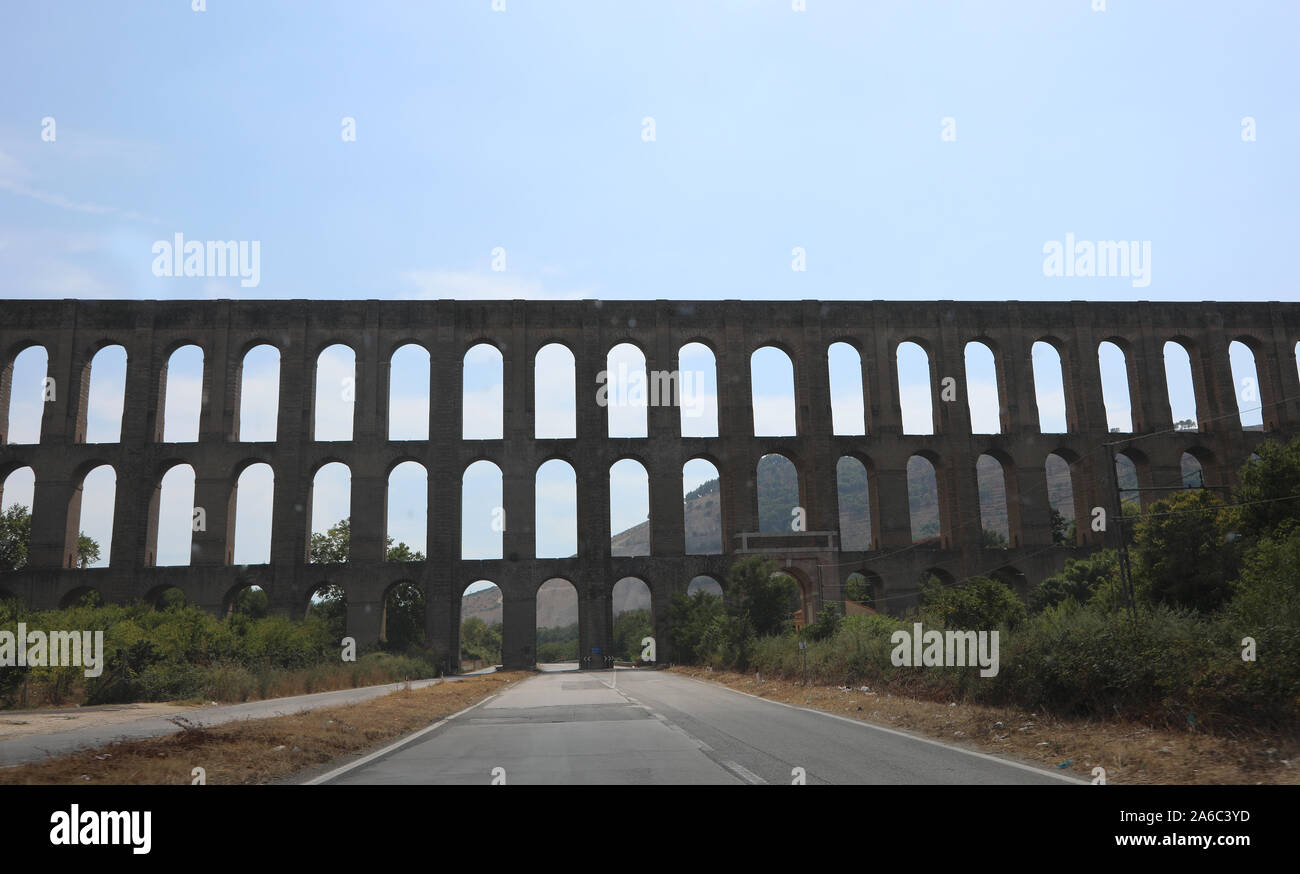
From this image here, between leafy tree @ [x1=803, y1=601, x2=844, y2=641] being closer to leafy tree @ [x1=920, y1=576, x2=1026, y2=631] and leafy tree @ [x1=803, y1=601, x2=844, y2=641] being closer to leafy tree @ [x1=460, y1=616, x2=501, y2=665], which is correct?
leafy tree @ [x1=920, y1=576, x2=1026, y2=631]

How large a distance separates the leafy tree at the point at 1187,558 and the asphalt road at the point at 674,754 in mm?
15180

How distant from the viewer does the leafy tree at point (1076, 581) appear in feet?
129

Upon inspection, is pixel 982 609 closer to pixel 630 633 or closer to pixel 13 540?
pixel 13 540

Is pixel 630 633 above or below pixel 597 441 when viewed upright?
below

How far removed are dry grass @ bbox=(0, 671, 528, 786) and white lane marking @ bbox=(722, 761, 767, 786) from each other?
4.05 meters

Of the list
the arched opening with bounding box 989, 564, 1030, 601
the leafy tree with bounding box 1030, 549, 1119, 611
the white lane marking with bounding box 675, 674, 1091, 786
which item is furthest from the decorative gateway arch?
the white lane marking with bounding box 675, 674, 1091, 786

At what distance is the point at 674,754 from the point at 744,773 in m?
1.72

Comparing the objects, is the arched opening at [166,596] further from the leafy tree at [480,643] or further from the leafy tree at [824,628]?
the leafy tree at [480,643]

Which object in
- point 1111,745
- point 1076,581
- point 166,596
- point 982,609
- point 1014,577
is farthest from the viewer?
point 1014,577

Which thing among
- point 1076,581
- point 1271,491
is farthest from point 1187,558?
point 1076,581

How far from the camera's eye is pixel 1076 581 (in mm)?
40281

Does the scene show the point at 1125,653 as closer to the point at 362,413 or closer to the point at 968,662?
the point at 968,662
